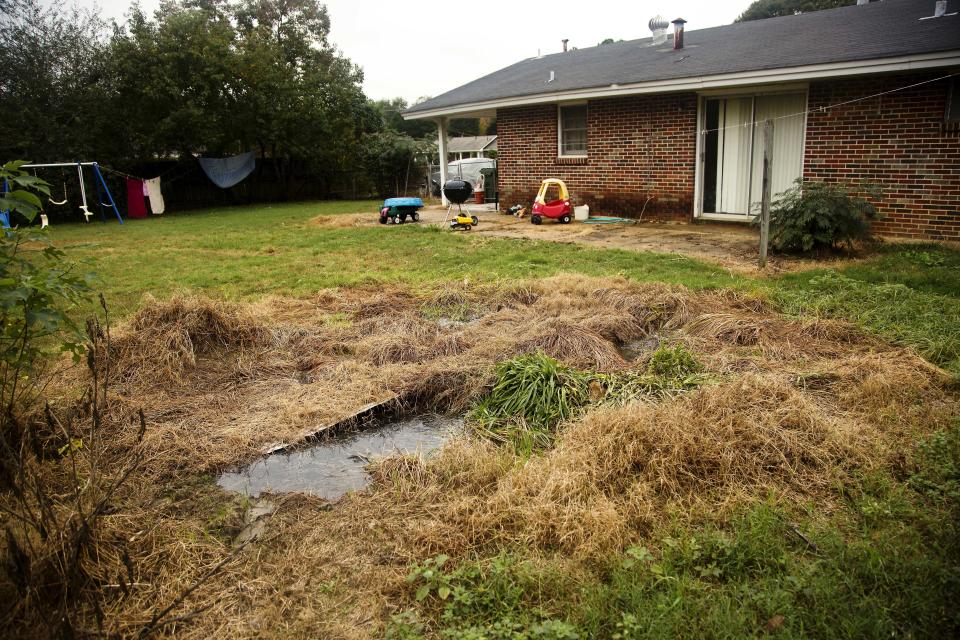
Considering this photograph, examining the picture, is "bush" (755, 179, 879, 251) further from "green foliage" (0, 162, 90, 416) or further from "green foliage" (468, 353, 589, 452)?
"green foliage" (0, 162, 90, 416)

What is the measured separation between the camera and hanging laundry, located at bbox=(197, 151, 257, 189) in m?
20.9

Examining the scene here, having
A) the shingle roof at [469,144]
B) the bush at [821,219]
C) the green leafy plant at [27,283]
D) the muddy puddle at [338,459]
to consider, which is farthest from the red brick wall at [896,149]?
the shingle roof at [469,144]

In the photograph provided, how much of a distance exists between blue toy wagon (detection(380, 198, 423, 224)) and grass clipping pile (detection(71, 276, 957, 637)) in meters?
8.05

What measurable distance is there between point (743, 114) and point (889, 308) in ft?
23.7

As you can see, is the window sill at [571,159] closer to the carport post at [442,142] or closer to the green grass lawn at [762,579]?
the carport post at [442,142]

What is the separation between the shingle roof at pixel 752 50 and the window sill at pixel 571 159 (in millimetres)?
1462

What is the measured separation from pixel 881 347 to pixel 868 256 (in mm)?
4145

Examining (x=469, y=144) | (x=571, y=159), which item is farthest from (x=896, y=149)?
(x=469, y=144)

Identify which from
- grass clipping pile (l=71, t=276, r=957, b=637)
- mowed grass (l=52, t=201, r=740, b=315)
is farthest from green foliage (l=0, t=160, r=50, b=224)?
mowed grass (l=52, t=201, r=740, b=315)

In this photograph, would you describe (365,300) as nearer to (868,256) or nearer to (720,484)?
(720,484)

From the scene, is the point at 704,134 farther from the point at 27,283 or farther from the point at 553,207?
the point at 27,283

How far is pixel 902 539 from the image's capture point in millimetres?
2547

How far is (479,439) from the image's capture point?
3.72m

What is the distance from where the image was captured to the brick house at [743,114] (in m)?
9.19
